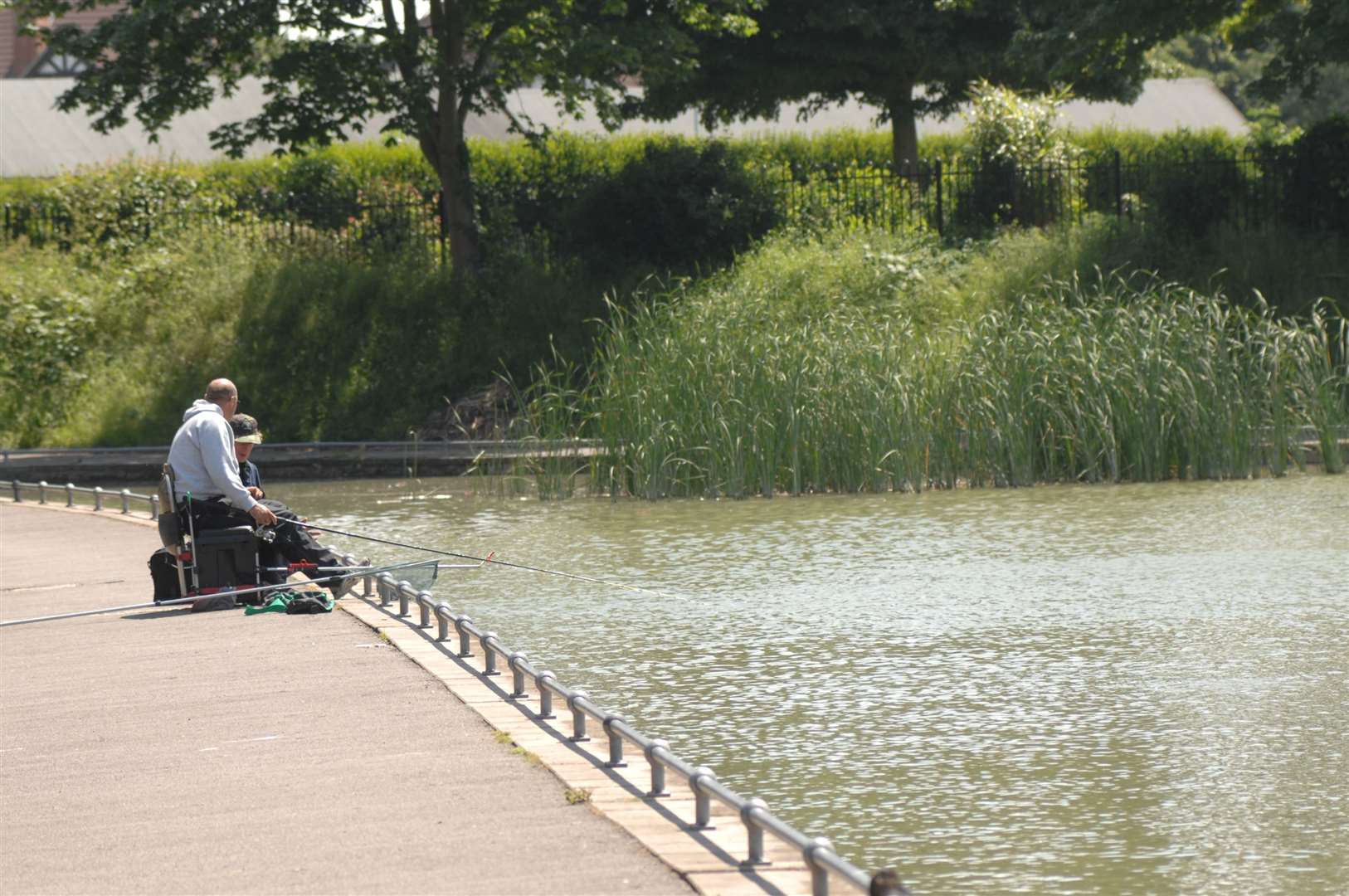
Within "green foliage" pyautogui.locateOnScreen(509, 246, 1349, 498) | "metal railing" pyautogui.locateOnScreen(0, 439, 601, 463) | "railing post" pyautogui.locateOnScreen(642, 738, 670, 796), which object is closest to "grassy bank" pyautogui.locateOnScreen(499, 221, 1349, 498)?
"green foliage" pyautogui.locateOnScreen(509, 246, 1349, 498)

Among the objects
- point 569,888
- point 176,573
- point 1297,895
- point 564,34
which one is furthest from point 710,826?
point 564,34

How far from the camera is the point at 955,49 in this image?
32969mm

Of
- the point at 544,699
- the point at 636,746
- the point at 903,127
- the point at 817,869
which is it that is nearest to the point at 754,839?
the point at 817,869

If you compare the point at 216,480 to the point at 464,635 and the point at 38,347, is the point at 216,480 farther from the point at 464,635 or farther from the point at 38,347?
the point at 38,347

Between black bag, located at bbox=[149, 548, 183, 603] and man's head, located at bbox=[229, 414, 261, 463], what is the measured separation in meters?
0.86

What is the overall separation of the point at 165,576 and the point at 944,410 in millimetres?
8540

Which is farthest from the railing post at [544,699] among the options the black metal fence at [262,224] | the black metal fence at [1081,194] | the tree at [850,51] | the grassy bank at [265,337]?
the tree at [850,51]

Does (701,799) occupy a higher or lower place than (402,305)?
lower

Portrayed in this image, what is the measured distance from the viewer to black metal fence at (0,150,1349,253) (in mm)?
28875

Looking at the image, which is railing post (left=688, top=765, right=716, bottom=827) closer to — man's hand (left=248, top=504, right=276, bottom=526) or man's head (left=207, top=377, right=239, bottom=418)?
man's hand (left=248, top=504, right=276, bottom=526)

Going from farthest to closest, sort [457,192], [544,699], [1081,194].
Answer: [1081,194] < [457,192] < [544,699]

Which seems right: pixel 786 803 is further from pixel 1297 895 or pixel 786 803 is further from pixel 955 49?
pixel 955 49

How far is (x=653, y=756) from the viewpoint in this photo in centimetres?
619

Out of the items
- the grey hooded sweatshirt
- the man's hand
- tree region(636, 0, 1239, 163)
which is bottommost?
the man's hand
